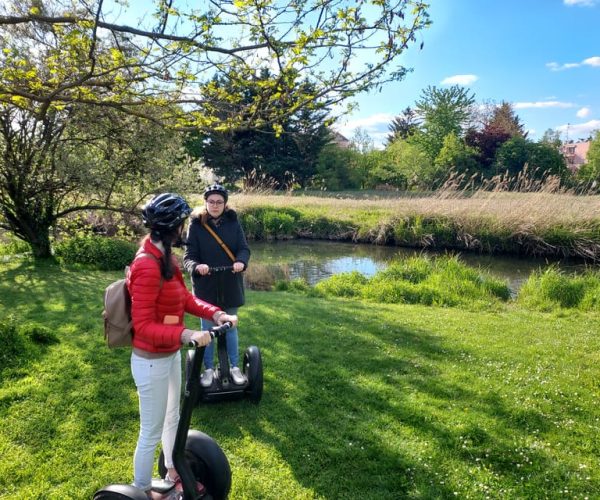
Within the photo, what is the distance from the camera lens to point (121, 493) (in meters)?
2.45

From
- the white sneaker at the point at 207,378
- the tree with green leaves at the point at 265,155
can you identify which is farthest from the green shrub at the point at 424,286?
the tree with green leaves at the point at 265,155

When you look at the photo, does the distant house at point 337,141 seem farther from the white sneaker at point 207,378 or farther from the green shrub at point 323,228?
the white sneaker at point 207,378

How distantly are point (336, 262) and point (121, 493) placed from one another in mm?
12152

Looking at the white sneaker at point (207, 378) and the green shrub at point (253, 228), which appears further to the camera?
the green shrub at point (253, 228)

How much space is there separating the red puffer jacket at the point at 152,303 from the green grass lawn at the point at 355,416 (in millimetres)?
1355

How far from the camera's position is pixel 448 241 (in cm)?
1609

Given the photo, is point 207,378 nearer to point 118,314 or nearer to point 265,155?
point 118,314

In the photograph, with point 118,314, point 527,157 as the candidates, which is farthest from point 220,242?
point 527,157

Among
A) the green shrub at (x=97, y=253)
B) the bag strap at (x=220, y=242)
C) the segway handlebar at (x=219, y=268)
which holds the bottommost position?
the green shrub at (x=97, y=253)

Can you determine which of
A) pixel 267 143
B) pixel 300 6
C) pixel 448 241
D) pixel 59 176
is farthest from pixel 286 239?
pixel 267 143

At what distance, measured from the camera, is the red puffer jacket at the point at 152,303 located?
2.36m

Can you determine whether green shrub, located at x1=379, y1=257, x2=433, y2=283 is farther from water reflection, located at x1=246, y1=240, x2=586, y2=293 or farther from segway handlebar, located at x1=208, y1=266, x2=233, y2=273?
segway handlebar, located at x1=208, y1=266, x2=233, y2=273

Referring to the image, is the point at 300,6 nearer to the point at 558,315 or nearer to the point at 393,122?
the point at 558,315

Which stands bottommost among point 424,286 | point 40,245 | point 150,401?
point 424,286
